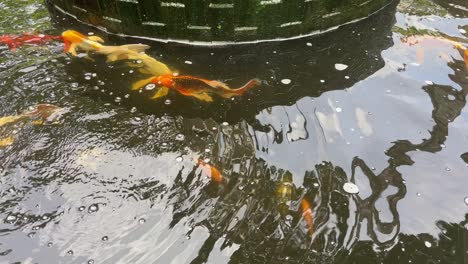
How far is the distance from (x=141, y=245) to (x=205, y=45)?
312 centimetres

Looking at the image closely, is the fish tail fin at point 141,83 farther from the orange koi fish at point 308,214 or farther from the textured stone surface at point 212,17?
the orange koi fish at point 308,214

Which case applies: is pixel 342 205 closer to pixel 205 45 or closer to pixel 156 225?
pixel 156 225

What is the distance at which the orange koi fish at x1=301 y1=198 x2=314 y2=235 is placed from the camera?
3.81m

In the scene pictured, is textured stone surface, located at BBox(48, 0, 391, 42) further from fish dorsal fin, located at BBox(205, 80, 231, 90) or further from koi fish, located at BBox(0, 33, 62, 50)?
fish dorsal fin, located at BBox(205, 80, 231, 90)

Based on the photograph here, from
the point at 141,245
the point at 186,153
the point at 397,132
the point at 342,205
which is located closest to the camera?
the point at 141,245

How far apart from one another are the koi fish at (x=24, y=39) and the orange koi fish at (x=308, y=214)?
3.94 m

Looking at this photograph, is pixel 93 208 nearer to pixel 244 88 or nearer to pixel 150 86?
pixel 150 86

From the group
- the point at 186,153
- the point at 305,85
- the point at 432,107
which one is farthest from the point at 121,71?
the point at 432,107

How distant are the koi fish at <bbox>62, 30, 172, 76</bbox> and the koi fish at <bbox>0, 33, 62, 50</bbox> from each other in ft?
0.74

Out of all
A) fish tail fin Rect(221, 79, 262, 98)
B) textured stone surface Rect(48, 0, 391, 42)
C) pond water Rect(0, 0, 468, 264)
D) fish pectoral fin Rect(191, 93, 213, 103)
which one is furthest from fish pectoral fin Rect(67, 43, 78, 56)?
fish tail fin Rect(221, 79, 262, 98)

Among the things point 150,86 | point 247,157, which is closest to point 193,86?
point 150,86

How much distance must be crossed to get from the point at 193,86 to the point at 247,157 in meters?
1.29

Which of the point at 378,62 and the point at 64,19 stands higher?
the point at 64,19

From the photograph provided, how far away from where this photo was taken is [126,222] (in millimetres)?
3789
